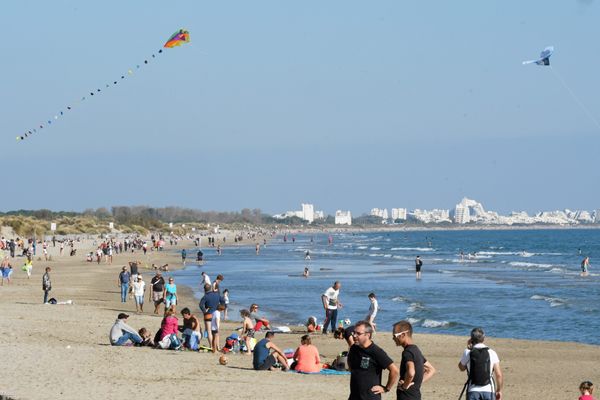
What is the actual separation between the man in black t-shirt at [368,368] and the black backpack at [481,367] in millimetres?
1182

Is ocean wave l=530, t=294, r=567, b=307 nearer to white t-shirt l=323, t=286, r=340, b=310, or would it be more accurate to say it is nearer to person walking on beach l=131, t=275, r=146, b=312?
white t-shirt l=323, t=286, r=340, b=310

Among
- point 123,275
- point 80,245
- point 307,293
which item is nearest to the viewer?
point 123,275

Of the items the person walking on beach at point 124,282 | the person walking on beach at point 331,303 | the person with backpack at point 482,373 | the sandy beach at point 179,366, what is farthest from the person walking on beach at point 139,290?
the person with backpack at point 482,373

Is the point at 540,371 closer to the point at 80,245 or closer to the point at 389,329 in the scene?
the point at 389,329

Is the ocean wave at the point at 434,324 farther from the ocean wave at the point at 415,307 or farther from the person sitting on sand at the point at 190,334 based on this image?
the person sitting on sand at the point at 190,334

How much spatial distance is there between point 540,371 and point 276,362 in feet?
13.9

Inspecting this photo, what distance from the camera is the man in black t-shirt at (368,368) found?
7332mm

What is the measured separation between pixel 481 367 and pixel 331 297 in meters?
10.6

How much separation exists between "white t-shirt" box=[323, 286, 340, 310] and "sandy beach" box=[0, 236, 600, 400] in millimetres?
636

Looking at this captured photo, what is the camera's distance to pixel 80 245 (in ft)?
242

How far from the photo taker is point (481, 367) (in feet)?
Result: 27.1

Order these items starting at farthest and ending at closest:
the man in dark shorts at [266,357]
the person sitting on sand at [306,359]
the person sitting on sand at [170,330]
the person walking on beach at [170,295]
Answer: the person walking on beach at [170,295] → the person sitting on sand at [170,330] → the man in dark shorts at [266,357] → the person sitting on sand at [306,359]

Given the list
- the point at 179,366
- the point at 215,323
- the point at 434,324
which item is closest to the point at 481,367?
the point at 179,366

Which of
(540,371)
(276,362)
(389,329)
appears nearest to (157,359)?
(276,362)
